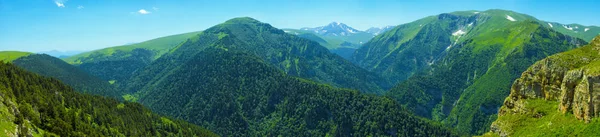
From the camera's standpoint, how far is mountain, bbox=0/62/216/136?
344 ft

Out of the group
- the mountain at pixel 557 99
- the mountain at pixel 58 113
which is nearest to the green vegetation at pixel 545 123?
the mountain at pixel 557 99

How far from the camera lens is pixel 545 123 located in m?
81.8

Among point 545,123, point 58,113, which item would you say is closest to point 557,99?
point 545,123

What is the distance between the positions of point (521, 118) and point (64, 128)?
121086mm

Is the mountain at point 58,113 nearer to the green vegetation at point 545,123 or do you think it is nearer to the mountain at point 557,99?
the green vegetation at point 545,123

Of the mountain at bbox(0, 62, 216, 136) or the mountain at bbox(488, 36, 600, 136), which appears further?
the mountain at bbox(0, 62, 216, 136)

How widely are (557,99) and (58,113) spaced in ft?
450

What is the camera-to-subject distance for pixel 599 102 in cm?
7081

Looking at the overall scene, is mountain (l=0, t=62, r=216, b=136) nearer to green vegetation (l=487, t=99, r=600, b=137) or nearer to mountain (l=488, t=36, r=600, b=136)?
green vegetation (l=487, t=99, r=600, b=137)

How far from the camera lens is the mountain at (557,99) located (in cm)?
7244

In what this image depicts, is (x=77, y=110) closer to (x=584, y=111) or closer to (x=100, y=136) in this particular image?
(x=100, y=136)

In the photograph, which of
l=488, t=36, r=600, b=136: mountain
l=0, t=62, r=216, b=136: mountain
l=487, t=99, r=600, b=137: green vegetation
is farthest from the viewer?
l=0, t=62, r=216, b=136: mountain

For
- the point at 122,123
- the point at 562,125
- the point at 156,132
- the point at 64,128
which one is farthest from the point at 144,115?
the point at 562,125

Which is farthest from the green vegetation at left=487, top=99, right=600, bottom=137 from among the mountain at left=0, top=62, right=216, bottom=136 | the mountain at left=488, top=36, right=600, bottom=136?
the mountain at left=0, top=62, right=216, bottom=136
